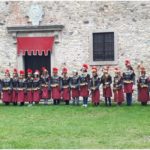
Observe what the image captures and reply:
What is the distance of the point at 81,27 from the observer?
20.1m

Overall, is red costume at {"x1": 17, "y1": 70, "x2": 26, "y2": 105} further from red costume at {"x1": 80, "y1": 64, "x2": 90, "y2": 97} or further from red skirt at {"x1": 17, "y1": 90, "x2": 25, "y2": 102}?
red costume at {"x1": 80, "y1": 64, "x2": 90, "y2": 97}

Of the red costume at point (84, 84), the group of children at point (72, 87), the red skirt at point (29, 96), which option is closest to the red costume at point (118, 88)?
the group of children at point (72, 87)

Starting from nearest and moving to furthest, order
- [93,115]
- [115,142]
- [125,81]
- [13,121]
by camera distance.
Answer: [115,142], [13,121], [93,115], [125,81]

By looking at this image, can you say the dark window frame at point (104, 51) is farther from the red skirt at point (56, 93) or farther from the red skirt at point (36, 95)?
the red skirt at point (36, 95)

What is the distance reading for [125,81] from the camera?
18.0 m

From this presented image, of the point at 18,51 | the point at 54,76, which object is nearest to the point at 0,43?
the point at 18,51

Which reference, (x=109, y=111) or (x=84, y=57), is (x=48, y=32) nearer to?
(x=84, y=57)

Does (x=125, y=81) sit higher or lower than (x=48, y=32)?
lower

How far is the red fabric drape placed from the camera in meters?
20.5

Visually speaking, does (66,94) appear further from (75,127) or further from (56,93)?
(75,127)

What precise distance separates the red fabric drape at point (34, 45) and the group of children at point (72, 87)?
6.15 ft

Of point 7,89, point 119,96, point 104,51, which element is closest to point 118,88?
point 119,96

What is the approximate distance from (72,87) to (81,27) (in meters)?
3.01

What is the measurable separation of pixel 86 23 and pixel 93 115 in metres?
6.14
